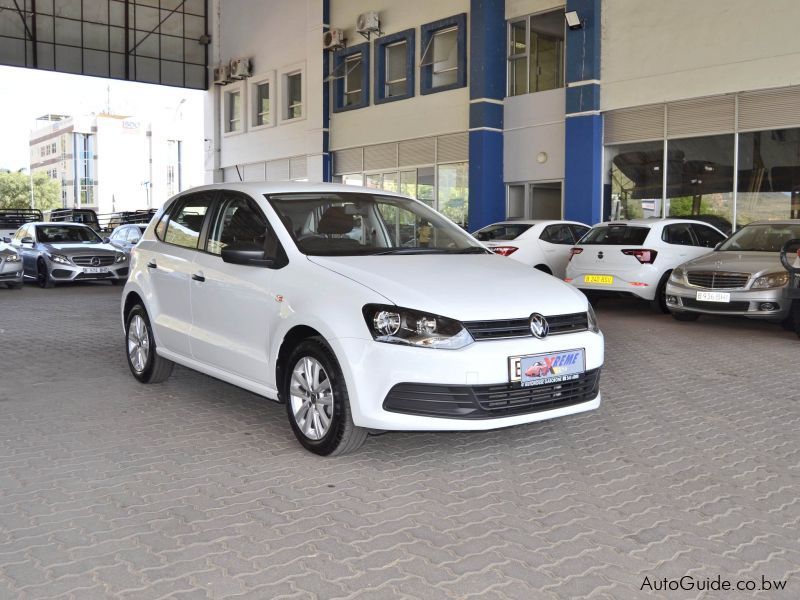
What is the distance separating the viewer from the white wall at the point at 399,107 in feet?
70.0

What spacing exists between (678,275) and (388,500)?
836 centimetres

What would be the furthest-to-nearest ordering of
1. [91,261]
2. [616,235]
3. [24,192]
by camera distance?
1. [24,192]
2. [91,261]
3. [616,235]

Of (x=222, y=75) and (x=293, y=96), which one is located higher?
(x=222, y=75)

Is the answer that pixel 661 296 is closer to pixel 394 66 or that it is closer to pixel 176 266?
pixel 176 266

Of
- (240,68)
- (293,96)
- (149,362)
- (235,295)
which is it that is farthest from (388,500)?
(240,68)

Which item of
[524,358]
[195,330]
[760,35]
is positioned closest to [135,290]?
[195,330]

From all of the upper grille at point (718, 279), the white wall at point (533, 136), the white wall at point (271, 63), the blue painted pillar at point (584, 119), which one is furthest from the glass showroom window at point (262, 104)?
the upper grille at point (718, 279)

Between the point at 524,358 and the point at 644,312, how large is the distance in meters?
9.20

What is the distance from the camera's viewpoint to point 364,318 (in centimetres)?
444

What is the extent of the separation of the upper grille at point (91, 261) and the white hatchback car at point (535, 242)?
8513mm

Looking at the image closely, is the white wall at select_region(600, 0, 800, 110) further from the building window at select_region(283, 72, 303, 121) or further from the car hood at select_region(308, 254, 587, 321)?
the building window at select_region(283, 72, 303, 121)

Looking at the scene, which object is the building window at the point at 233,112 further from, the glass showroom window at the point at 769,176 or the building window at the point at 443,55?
the glass showroom window at the point at 769,176

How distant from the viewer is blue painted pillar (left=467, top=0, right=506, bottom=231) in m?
20.0

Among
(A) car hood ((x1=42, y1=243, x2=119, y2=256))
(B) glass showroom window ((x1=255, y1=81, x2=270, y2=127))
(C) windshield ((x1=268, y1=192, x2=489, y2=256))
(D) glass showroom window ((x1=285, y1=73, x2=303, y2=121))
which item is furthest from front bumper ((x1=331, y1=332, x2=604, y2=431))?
(B) glass showroom window ((x1=255, y1=81, x2=270, y2=127))
